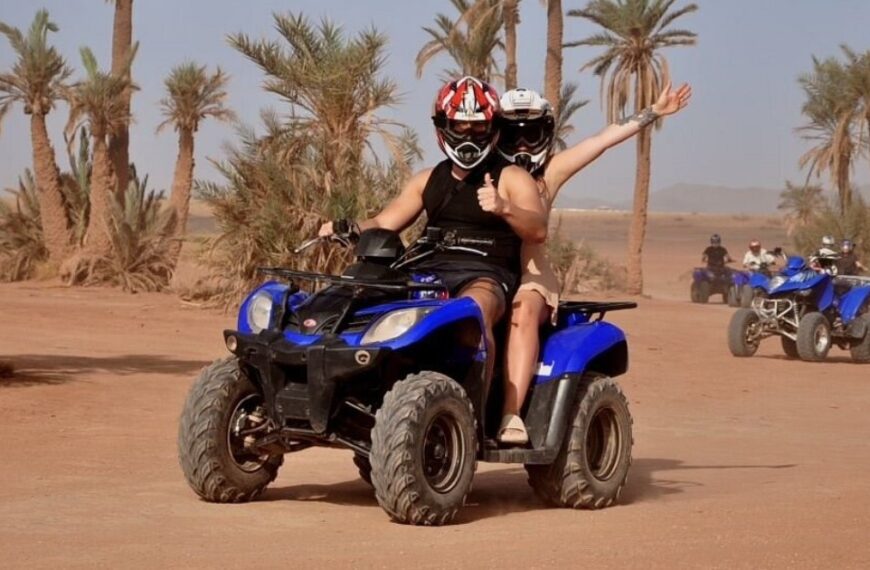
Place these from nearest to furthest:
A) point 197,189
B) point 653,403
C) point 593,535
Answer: point 593,535 < point 653,403 < point 197,189

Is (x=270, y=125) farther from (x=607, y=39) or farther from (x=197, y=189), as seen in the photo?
(x=607, y=39)

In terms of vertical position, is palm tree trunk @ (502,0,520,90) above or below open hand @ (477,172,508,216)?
above

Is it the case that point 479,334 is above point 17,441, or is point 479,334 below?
above

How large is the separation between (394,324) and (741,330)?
599 inches

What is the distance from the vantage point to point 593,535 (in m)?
7.65

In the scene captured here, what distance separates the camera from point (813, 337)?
73.8 feet

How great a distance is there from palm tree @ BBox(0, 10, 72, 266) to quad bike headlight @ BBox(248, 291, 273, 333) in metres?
26.0

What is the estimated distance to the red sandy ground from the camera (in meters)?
6.97

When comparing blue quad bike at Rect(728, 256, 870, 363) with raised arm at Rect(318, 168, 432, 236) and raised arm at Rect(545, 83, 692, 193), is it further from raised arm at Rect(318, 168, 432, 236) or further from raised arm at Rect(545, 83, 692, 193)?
raised arm at Rect(318, 168, 432, 236)

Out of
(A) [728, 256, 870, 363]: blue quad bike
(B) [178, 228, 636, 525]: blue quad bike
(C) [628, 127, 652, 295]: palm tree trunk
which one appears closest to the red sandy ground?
(B) [178, 228, 636, 525]: blue quad bike

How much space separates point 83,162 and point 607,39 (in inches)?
597

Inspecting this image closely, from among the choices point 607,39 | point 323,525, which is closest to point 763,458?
point 323,525

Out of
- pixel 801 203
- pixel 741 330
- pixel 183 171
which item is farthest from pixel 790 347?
pixel 801 203

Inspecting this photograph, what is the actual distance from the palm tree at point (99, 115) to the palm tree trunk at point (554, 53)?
8.62 m
